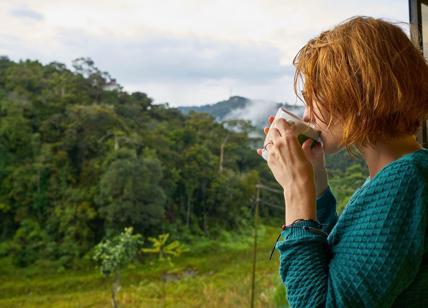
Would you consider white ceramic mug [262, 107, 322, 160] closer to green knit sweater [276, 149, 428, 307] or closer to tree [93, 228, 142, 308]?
green knit sweater [276, 149, 428, 307]

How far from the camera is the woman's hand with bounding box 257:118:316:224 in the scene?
488mm

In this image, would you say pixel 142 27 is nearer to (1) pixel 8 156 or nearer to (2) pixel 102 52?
(2) pixel 102 52

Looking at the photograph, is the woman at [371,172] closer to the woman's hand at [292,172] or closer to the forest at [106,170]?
the woman's hand at [292,172]

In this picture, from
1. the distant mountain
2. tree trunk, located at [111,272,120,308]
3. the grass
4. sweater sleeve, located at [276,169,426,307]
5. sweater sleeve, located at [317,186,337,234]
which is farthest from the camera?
Result: the distant mountain

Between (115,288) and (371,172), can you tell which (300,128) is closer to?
(371,172)

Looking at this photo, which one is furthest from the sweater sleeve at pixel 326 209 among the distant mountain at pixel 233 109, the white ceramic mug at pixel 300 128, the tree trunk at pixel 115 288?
the distant mountain at pixel 233 109

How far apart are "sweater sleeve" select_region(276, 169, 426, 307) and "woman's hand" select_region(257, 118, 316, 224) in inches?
1.2

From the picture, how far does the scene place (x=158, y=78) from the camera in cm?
334

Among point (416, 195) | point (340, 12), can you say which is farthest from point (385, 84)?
point (340, 12)

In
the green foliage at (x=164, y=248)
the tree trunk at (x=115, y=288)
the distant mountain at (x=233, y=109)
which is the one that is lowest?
the tree trunk at (x=115, y=288)

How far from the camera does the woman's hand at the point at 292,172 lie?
488mm

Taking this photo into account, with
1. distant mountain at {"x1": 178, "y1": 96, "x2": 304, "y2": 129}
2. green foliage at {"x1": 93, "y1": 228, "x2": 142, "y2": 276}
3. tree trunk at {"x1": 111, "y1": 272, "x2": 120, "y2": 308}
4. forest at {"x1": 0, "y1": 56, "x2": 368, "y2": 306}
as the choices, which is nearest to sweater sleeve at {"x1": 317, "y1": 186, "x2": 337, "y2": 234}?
forest at {"x1": 0, "y1": 56, "x2": 368, "y2": 306}

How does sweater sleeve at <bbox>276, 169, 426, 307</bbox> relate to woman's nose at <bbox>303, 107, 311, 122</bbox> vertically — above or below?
below

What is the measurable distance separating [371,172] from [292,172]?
81 mm
